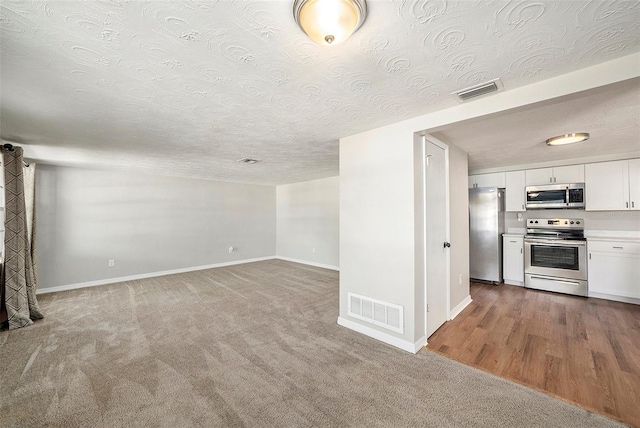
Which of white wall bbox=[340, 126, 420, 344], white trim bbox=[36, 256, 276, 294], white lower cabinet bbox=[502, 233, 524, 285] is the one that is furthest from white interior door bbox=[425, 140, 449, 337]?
white trim bbox=[36, 256, 276, 294]

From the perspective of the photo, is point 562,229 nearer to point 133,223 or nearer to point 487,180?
point 487,180

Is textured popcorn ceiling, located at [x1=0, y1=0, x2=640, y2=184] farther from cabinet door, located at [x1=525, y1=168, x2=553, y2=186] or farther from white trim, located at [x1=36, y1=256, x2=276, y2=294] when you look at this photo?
white trim, located at [x1=36, y1=256, x2=276, y2=294]

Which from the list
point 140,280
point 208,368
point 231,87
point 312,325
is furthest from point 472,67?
point 140,280

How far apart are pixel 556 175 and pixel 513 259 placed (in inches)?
65.5

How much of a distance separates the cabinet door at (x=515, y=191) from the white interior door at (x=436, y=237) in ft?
8.94

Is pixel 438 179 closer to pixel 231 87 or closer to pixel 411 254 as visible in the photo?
pixel 411 254

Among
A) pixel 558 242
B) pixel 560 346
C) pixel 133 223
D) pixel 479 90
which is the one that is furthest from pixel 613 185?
pixel 133 223

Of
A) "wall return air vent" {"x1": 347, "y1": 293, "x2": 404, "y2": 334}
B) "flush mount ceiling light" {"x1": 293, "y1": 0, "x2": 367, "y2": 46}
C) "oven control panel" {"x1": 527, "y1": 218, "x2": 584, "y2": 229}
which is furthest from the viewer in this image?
"oven control panel" {"x1": 527, "y1": 218, "x2": 584, "y2": 229}

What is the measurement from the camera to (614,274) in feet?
12.1

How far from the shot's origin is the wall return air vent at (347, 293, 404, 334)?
2500mm

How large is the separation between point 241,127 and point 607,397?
3.87 m

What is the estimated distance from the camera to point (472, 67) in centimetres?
157

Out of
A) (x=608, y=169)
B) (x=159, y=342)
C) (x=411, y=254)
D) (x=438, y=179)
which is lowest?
(x=159, y=342)

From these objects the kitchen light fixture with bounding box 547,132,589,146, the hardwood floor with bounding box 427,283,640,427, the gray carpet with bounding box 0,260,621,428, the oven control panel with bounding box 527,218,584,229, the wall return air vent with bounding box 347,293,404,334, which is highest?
the kitchen light fixture with bounding box 547,132,589,146
